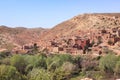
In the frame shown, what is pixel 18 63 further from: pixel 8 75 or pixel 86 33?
pixel 86 33

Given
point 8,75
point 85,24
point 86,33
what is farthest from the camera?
point 85,24

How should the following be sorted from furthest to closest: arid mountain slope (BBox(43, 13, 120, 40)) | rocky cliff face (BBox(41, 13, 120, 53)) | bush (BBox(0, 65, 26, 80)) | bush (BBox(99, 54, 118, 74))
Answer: arid mountain slope (BBox(43, 13, 120, 40)) < rocky cliff face (BBox(41, 13, 120, 53)) < bush (BBox(99, 54, 118, 74)) < bush (BBox(0, 65, 26, 80))

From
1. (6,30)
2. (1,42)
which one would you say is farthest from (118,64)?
(6,30)

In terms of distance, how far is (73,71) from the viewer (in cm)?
4756

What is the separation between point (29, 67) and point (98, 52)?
21061 millimetres

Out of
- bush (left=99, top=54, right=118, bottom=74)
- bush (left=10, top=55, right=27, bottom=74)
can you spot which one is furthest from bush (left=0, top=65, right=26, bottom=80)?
bush (left=99, top=54, right=118, bottom=74)

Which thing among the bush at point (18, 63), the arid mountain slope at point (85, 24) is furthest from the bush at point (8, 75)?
the arid mountain slope at point (85, 24)

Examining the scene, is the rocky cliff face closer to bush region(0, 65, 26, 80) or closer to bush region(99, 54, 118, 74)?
bush region(99, 54, 118, 74)

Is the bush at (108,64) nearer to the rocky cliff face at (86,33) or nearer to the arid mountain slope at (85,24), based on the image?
the rocky cliff face at (86,33)

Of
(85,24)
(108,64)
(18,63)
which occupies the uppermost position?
(85,24)

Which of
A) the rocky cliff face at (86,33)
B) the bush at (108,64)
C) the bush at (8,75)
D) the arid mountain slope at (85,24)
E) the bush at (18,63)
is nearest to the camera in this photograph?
the bush at (8,75)

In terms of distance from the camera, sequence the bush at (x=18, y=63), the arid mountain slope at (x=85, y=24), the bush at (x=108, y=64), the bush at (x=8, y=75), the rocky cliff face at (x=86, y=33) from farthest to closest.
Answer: the arid mountain slope at (x=85, y=24), the rocky cliff face at (x=86, y=33), the bush at (x=108, y=64), the bush at (x=18, y=63), the bush at (x=8, y=75)

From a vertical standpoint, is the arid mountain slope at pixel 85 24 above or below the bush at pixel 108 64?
above

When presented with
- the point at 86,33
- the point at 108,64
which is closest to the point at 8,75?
the point at 108,64
